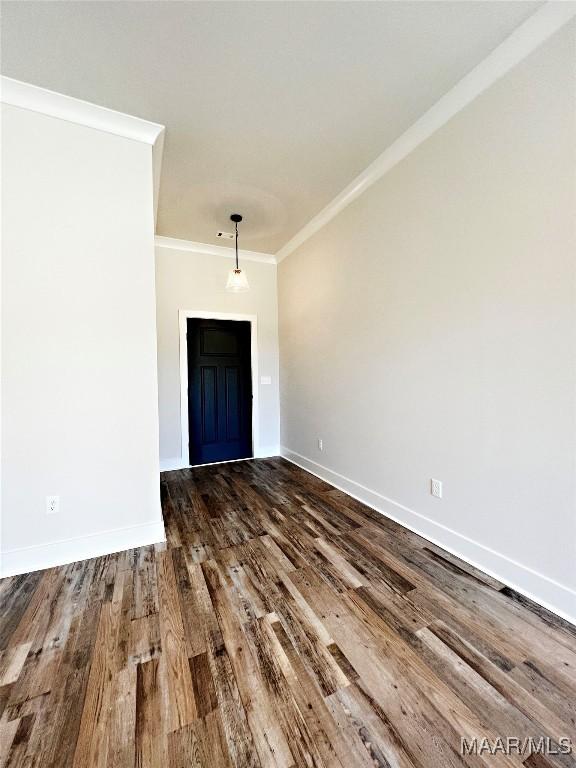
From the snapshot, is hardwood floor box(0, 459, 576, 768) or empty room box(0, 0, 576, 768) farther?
empty room box(0, 0, 576, 768)

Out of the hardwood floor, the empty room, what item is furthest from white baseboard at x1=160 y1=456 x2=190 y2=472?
the hardwood floor

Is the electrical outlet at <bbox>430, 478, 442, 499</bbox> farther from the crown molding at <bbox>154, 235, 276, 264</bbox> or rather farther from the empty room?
the crown molding at <bbox>154, 235, 276, 264</bbox>

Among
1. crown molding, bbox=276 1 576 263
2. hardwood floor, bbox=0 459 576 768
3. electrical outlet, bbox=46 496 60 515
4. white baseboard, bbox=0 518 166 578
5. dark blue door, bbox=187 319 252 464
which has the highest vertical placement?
crown molding, bbox=276 1 576 263

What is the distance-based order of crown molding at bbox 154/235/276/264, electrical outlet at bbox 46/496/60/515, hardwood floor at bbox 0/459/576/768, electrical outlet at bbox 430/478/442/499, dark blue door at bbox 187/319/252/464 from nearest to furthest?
hardwood floor at bbox 0/459/576/768 < electrical outlet at bbox 46/496/60/515 < electrical outlet at bbox 430/478/442/499 < crown molding at bbox 154/235/276/264 < dark blue door at bbox 187/319/252/464

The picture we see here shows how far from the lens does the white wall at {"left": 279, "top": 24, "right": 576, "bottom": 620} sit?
150 cm

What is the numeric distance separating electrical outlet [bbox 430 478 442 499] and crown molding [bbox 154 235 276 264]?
3559mm

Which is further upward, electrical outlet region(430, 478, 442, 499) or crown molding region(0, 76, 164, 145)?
crown molding region(0, 76, 164, 145)

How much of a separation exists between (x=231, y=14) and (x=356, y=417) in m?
2.69

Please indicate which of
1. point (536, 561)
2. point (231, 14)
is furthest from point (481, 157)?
point (536, 561)

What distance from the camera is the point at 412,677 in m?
1.20

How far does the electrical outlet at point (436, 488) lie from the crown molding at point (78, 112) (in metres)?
3.09

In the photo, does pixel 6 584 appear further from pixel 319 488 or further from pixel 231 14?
pixel 231 14

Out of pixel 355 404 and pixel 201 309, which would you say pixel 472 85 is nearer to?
pixel 355 404

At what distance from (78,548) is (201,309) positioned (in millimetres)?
2877
